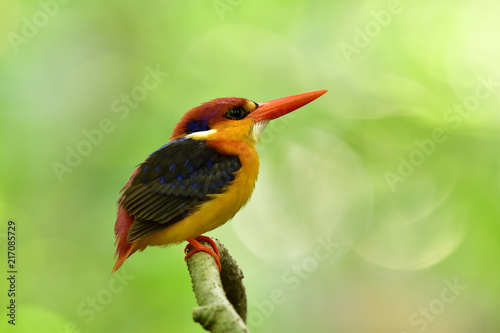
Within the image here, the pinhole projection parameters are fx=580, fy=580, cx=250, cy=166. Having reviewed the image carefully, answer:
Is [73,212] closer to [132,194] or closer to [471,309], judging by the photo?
[132,194]

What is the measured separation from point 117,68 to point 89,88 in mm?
259

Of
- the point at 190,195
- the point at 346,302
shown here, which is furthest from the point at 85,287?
the point at 346,302

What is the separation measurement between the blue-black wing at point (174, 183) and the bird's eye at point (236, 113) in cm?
22

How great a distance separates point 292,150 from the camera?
4500mm

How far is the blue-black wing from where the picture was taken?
2.28 meters

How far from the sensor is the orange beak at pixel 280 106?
2.66m

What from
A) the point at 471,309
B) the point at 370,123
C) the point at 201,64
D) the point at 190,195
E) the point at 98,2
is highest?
the point at 98,2

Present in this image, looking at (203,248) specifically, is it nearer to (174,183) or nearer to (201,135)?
(174,183)

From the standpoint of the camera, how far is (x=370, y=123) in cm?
448

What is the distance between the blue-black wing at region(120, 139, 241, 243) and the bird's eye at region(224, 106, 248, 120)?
220 mm

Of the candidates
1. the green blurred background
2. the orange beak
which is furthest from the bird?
the green blurred background

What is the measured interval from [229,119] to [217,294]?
135 cm

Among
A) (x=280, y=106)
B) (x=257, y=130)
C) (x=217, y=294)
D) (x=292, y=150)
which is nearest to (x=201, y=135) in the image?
(x=257, y=130)

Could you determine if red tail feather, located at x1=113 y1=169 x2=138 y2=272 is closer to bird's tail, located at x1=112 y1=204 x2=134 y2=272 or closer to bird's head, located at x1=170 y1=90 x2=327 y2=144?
bird's tail, located at x1=112 y1=204 x2=134 y2=272
